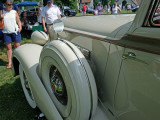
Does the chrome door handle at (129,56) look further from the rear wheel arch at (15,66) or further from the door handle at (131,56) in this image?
the rear wheel arch at (15,66)

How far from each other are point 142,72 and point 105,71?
0.43 metres

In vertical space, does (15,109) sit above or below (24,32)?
below

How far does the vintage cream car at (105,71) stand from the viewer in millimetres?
987

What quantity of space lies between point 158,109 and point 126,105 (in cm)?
27

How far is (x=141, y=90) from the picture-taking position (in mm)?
1050

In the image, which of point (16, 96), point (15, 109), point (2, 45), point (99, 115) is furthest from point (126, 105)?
point (2, 45)

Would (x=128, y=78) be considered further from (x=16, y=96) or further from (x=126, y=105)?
(x=16, y=96)

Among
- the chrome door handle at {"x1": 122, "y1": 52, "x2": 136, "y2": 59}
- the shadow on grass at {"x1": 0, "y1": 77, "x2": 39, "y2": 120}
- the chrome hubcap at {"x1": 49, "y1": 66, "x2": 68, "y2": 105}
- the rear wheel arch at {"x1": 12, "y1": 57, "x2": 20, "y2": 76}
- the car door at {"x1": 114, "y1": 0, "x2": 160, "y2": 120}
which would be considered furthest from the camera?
the rear wheel arch at {"x1": 12, "y1": 57, "x2": 20, "y2": 76}

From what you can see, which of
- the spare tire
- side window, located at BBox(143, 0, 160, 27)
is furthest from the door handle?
the spare tire

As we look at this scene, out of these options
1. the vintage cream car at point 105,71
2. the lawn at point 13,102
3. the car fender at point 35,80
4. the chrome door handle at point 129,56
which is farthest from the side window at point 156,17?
the lawn at point 13,102

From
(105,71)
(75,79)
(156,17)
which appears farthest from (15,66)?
(156,17)

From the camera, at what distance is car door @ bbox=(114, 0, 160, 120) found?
0.94m

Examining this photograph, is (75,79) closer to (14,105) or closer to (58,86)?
(58,86)

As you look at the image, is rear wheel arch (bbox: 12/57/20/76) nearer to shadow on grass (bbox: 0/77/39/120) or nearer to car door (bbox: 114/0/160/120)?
shadow on grass (bbox: 0/77/39/120)
